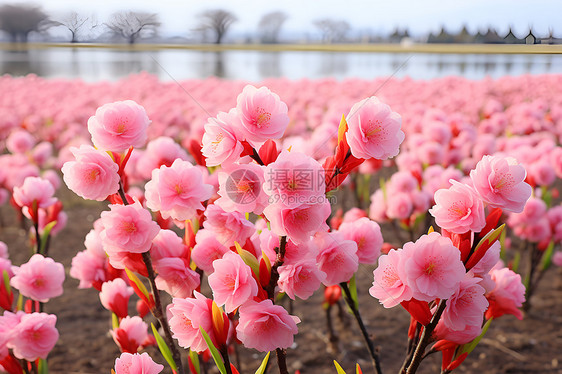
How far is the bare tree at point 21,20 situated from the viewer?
1160mm

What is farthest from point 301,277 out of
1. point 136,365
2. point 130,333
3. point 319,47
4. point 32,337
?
point 319,47

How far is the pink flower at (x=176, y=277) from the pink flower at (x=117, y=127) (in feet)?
0.83

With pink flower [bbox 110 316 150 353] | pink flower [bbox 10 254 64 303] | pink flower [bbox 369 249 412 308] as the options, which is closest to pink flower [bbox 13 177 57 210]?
pink flower [bbox 10 254 64 303]

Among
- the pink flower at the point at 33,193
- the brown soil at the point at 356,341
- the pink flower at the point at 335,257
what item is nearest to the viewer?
the pink flower at the point at 335,257

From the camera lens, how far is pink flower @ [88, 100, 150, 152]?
82cm

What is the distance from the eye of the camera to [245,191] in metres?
0.71

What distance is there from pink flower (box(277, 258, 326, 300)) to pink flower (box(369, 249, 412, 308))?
0.10 metres

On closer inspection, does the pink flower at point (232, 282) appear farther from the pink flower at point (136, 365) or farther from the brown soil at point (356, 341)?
the brown soil at point (356, 341)

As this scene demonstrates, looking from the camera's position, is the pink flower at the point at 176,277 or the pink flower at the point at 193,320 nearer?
the pink flower at the point at 193,320

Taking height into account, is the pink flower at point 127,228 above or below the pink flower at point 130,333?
above

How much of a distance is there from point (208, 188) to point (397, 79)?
6059 millimetres

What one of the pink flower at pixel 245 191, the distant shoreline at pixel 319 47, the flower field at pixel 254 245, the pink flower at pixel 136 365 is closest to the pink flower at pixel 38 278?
the flower field at pixel 254 245

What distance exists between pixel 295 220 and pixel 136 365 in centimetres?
40

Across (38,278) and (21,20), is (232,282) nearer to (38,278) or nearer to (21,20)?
(38,278)
